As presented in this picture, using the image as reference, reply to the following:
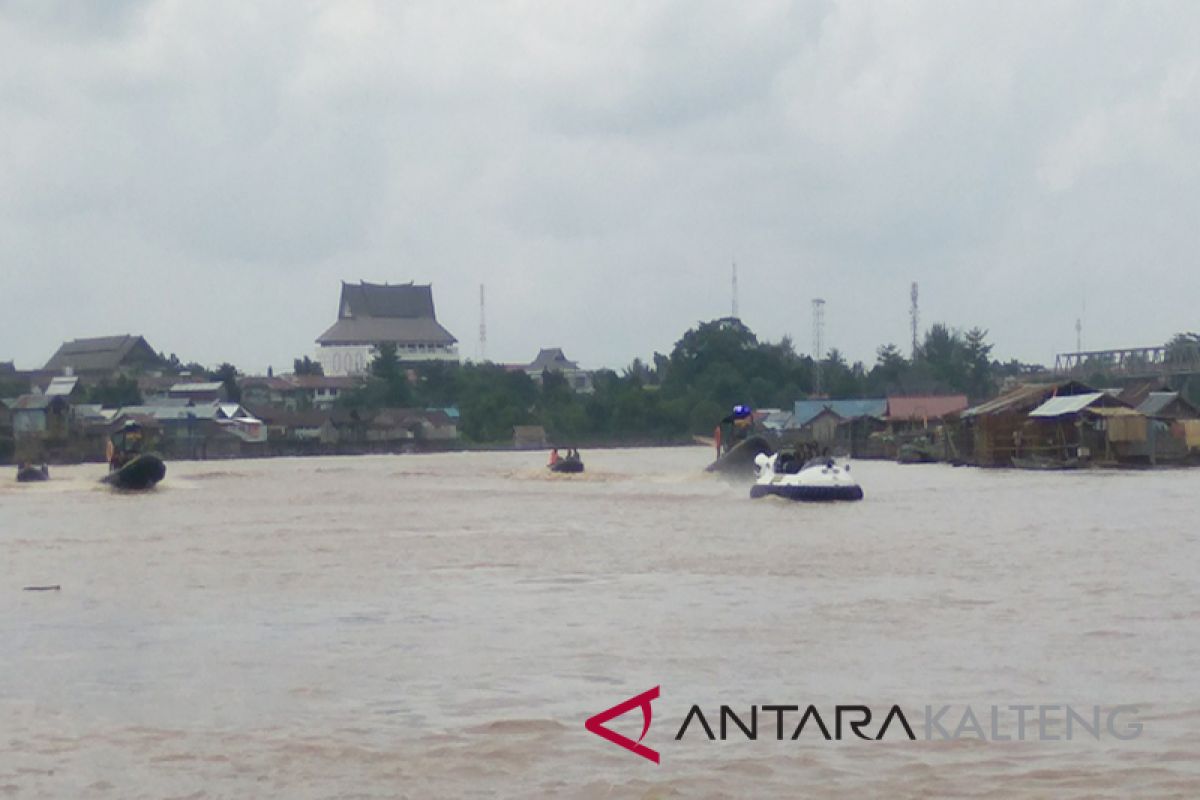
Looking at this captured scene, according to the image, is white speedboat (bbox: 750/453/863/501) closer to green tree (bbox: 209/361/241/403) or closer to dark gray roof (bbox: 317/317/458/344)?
green tree (bbox: 209/361/241/403)

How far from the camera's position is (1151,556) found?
19.8 m

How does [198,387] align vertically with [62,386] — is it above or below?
below

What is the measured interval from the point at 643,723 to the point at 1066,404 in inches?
1745

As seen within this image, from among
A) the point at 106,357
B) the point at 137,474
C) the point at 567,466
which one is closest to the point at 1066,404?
the point at 567,466

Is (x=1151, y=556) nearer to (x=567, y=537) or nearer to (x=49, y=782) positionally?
(x=567, y=537)

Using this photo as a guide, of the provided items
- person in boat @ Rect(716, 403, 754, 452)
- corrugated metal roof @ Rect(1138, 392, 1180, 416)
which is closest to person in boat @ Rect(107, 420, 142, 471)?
person in boat @ Rect(716, 403, 754, 452)

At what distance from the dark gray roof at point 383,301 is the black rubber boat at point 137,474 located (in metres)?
86.0

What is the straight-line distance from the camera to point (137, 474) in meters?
43.1

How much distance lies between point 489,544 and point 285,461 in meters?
55.2

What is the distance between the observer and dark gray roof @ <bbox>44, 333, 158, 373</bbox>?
4345 inches

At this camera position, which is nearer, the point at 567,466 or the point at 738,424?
the point at 738,424

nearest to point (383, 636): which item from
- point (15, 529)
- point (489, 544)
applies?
point (489, 544)

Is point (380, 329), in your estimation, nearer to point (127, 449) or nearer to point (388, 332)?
point (388, 332)

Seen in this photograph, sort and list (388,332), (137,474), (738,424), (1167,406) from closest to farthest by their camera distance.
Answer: (137,474)
(738,424)
(1167,406)
(388,332)
